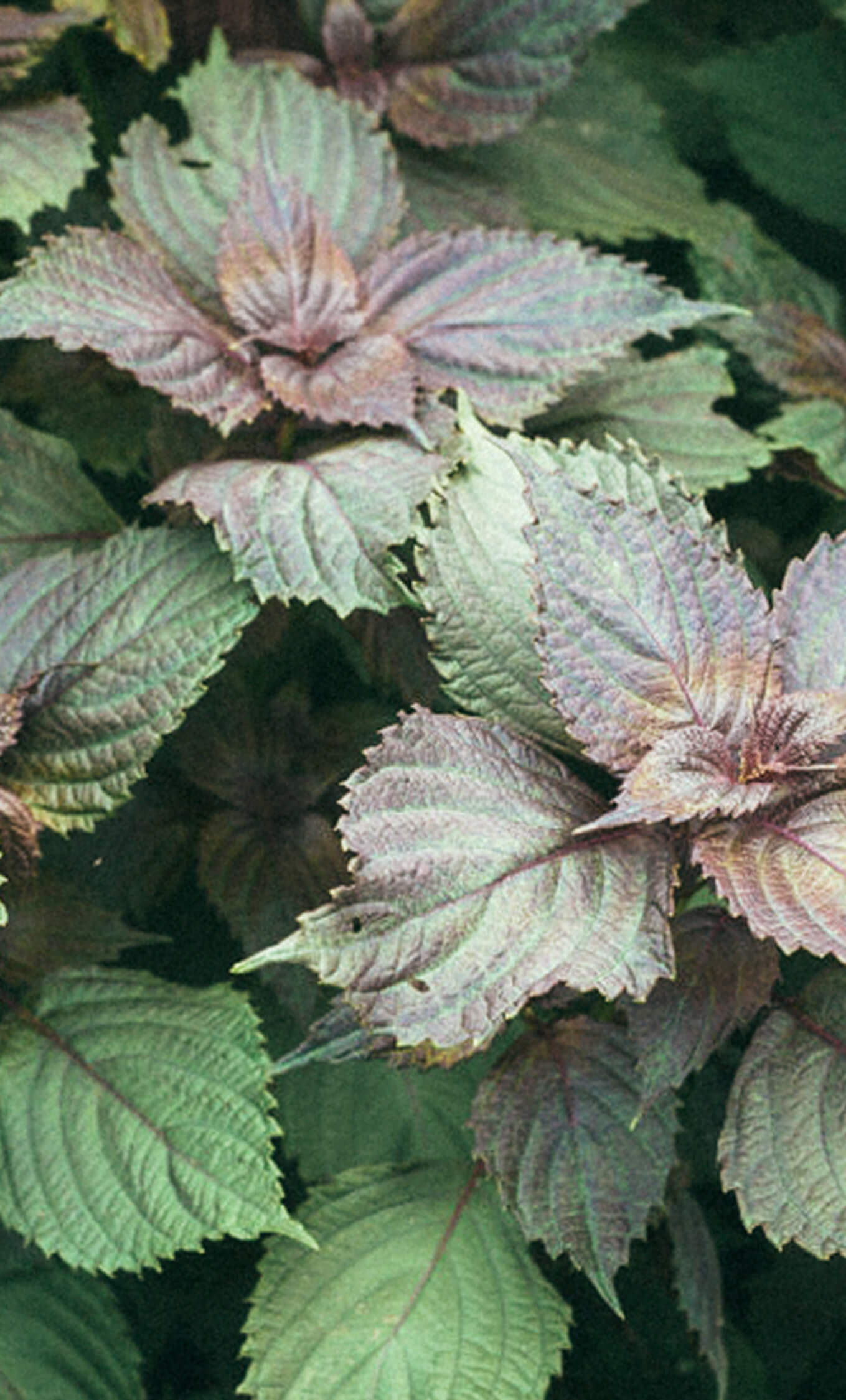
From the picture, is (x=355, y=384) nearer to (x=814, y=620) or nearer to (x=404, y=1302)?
(x=814, y=620)

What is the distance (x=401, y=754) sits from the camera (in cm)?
70

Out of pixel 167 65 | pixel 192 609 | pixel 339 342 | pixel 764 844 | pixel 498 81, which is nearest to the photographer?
pixel 764 844

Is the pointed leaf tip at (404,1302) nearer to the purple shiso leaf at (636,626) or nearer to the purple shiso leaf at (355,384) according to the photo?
the purple shiso leaf at (636,626)

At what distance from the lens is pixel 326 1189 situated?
874 mm

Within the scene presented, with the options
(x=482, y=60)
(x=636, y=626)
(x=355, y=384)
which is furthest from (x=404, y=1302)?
(x=482, y=60)

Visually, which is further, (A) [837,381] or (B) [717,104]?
(B) [717,104]

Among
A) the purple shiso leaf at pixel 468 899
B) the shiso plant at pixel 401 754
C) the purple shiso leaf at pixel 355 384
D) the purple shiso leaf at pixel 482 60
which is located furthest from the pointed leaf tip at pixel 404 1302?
the purple shiso leaf at pixel 482 60

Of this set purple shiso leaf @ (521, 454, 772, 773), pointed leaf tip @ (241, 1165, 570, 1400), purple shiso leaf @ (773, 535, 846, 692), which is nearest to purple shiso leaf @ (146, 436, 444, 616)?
purple shiso leaf @ (521, 454, 772, 773)

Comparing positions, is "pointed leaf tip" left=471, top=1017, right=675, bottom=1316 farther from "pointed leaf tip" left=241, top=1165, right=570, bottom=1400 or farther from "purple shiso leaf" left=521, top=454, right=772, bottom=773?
"purple shiso leaf" left=521, top=454, right=772, bottom=773

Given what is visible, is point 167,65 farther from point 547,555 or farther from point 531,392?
point 547,555

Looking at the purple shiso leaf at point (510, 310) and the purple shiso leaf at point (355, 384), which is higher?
the purple shiso leaf at point (510, 310)

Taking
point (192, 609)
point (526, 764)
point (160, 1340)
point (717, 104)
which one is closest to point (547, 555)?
point (526, 764)

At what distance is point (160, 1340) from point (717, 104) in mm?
1306

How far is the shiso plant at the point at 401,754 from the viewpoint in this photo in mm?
712
